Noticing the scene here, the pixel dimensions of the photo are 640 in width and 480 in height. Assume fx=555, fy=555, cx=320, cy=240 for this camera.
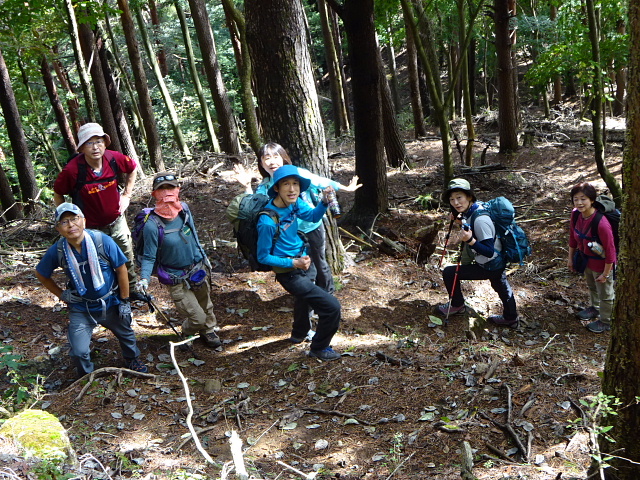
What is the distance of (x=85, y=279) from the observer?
209 inches

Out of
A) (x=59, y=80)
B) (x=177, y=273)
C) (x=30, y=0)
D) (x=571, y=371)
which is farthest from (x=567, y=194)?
(x=59, y=80)

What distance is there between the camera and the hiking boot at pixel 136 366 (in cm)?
588

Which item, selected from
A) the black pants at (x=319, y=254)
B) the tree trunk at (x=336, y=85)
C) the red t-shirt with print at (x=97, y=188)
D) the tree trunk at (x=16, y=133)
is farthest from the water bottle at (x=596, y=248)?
the tree trunk at (x=336, y=85)

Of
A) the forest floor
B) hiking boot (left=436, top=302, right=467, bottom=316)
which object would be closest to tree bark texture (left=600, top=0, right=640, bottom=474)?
the forest floor

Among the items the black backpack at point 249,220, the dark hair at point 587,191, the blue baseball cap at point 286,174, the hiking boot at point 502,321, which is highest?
the blue baseball cap at point 286,174

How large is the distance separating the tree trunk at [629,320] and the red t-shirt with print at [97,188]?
5265 mm

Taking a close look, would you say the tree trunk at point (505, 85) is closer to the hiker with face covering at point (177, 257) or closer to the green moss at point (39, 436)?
the hiker with face covering at point (177, 257)

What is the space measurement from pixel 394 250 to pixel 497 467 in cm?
535

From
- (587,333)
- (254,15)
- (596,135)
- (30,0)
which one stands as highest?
(30,0)

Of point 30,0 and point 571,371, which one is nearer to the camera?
point 571,371

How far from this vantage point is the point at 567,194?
1275cm

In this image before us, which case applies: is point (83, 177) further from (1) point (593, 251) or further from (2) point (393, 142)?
(2) point (393, 142)

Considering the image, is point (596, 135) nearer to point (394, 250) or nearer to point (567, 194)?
point (567, 194)

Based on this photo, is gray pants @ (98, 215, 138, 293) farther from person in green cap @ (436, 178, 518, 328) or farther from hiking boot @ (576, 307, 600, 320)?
hiking boot @ (576, 307, 600, 320)
